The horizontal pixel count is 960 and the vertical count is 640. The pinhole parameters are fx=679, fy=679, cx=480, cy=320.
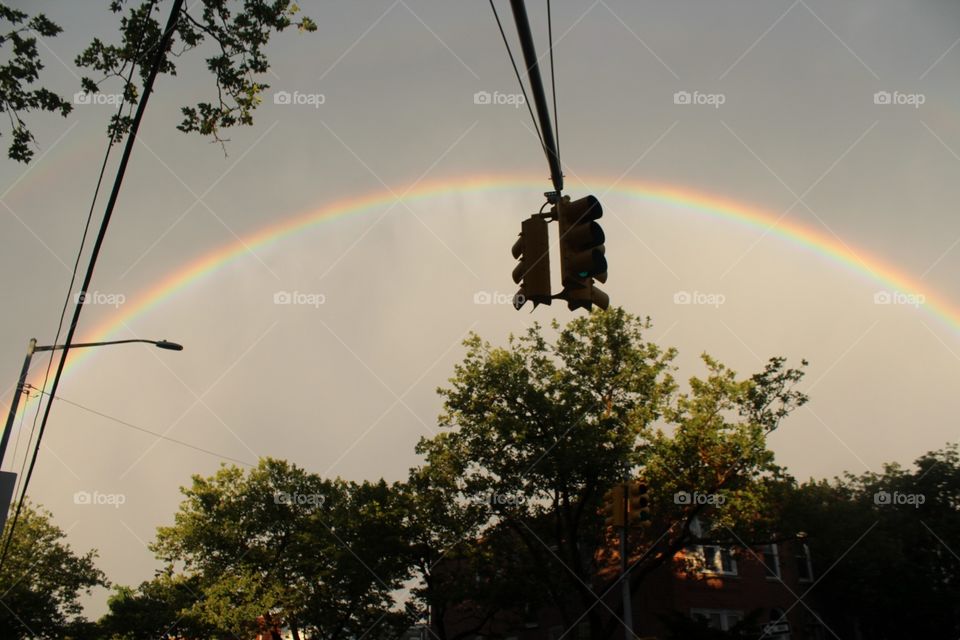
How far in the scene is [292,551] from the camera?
3434cm

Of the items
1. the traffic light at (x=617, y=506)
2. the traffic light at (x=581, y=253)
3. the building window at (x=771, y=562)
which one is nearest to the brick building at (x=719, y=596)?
the building window at (x=771, y=562)

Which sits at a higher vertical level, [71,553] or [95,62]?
[95,62]

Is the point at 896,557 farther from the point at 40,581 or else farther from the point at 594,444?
the point at 40,581

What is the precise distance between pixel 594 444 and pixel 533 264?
64.6 feet

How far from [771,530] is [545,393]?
31.7 ft

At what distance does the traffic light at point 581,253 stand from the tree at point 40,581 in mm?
49488

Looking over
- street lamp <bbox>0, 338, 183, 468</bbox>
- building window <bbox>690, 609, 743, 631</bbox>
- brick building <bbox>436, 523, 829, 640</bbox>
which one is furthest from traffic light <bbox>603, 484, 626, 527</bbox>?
building window <bbox>690, 609, 743, 631</bbox>

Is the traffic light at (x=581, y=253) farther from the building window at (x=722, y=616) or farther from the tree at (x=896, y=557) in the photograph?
the building window at (x=722, y=616)

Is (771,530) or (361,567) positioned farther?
(361,567)

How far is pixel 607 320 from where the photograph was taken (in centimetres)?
2727

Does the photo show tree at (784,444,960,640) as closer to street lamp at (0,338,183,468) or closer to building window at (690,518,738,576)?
building window at (690,518,738,576)

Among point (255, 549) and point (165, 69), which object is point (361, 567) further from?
point (165, 69)

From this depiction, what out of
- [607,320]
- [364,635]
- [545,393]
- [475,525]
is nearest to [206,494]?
[364,635]

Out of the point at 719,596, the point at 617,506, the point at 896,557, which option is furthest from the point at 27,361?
the point at 896,557
